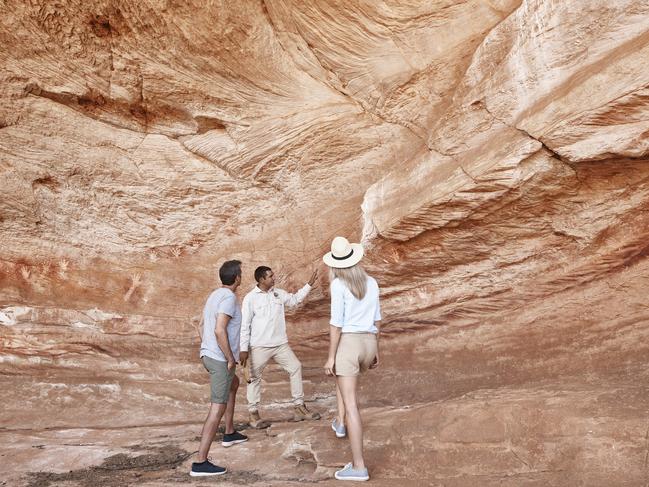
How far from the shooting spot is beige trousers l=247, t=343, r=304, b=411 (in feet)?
19.9

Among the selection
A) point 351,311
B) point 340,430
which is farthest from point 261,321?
point 351,311

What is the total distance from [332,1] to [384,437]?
13.9 ft

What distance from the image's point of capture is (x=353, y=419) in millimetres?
4246

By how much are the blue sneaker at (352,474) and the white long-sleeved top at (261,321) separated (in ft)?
6.19

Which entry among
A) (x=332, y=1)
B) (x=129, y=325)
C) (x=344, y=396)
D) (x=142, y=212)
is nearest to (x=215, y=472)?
(x=344, y=396)

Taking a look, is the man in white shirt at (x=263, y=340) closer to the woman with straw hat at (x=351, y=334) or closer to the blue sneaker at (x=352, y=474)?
the woman with straw hat at (x=351, y=334)

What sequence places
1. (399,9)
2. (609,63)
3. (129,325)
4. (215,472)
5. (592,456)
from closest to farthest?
1. (592,456)
2. (215,472)
3. (609,63)
4. (399,9)
5. (129,325)

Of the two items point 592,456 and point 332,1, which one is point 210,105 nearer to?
point 332,1

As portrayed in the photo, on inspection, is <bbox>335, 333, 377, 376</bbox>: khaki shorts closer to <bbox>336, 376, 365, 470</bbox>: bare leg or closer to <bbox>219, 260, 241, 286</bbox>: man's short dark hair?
<bbox>336, 376, 365, 470</bbox>: bare leg

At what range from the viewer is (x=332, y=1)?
6605 millimetres

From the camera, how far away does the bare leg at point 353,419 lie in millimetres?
4250

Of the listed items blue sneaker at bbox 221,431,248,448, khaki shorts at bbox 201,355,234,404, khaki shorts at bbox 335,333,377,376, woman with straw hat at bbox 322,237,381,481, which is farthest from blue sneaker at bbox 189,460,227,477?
khaki shorts at bbox 335,333,377,376

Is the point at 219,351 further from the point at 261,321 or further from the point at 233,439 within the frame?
the point at 261,321

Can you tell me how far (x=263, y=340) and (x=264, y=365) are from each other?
25 cm
